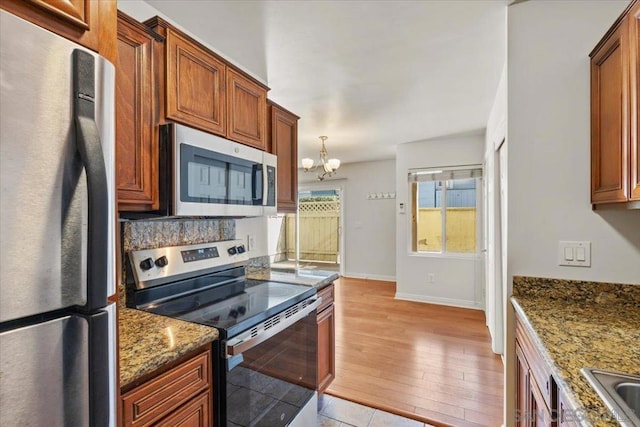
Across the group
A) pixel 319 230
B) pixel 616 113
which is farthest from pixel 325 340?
pixel 319 230

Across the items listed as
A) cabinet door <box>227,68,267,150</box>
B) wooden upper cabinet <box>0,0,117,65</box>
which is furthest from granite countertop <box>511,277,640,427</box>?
cabinet door <box>227,68,267,150</box>

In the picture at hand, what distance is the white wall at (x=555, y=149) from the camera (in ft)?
4.70

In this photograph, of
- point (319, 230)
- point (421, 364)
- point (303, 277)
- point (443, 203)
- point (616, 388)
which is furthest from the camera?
point (319, 230)

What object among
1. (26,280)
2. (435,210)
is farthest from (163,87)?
(435,210)

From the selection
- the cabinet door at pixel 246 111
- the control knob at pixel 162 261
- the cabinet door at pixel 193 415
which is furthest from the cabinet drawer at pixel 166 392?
the cabinet door at pixel 246 111

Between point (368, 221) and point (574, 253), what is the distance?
182 inches

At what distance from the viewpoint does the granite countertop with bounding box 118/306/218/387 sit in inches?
34.6

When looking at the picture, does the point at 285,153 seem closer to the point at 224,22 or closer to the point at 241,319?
the point at 224,22

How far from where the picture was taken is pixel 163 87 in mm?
1343

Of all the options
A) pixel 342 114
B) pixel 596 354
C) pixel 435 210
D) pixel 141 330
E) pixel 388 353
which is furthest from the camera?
pixel 435 210

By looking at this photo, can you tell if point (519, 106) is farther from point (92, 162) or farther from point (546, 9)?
point (92, 162)

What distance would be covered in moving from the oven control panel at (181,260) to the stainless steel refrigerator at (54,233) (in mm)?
942

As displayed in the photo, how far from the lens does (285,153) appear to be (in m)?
2.26

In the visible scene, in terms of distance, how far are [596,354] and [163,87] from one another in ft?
6.26
